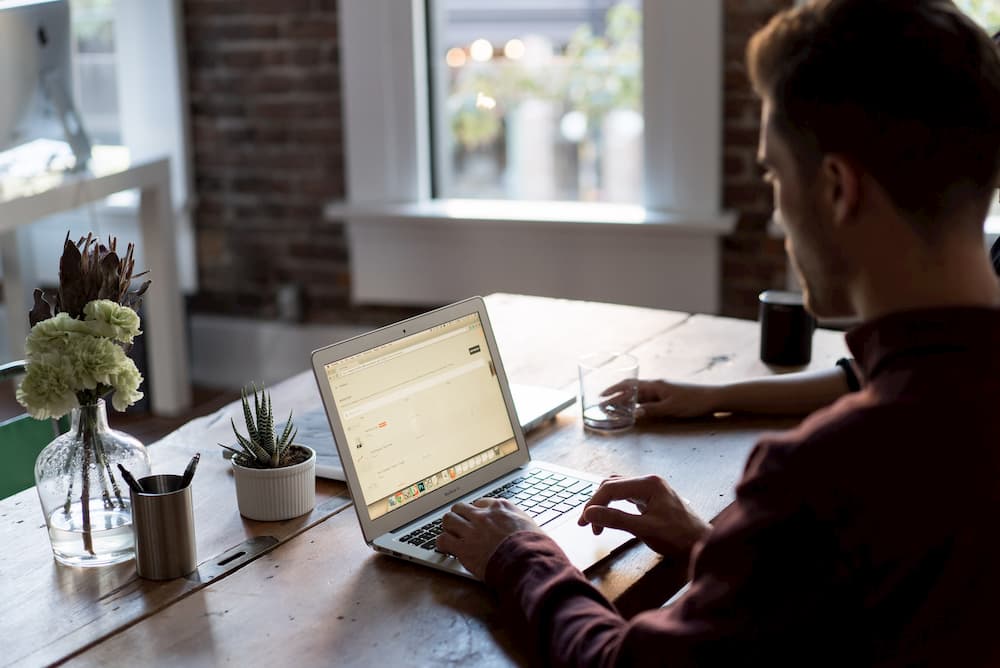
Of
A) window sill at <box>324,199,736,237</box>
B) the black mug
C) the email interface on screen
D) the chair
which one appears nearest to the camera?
the email interface on screen

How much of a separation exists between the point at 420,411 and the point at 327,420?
0.71ft

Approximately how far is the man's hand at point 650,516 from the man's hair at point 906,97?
57 cm

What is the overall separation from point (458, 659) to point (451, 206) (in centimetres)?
287

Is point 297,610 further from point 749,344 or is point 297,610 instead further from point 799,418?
point 749,344

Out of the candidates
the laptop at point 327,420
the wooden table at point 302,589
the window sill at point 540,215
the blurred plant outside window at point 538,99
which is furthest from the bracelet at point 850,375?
the blurred plant outside window at point 538,99

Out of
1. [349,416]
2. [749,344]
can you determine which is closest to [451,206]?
[749,344]

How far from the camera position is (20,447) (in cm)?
188

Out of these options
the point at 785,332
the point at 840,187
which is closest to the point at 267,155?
the point at 785,332

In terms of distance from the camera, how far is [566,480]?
165cm

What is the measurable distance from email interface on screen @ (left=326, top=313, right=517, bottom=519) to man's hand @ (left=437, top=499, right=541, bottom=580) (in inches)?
4.2

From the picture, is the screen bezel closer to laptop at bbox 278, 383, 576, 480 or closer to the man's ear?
laptop at bbox 278, 383, 576, 480

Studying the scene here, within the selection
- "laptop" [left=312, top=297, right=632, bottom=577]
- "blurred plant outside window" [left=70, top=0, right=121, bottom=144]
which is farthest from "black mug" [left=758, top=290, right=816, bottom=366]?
"blurred plant outside window" [left=70, top=0, right=121, bottom=144]

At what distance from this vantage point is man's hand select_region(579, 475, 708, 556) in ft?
4.69

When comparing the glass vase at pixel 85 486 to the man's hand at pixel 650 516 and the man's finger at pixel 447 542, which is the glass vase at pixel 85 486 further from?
the man's hand at pixel 650 516
